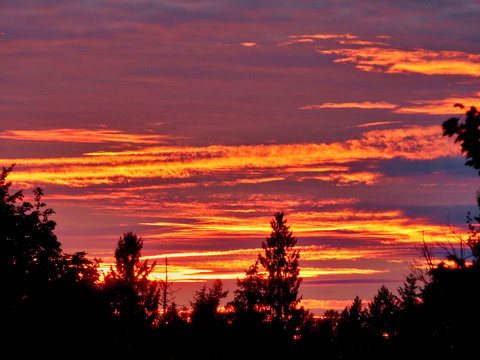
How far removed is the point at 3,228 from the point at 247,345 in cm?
1713

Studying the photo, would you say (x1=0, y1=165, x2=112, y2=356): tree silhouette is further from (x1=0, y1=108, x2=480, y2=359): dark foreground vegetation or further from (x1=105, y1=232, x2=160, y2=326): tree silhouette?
(x1=105, y1=232, x2=160, y2=326): tree silhouette

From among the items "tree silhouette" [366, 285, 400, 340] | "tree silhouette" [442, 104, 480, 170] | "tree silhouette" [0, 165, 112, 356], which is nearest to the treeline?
"tree silhouette" [0, 165, 112, 356]

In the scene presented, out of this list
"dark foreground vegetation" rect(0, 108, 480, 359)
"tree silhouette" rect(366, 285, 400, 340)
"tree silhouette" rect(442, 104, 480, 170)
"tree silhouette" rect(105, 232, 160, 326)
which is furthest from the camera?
"tree silhouette" rect(366, 285, 400, 340)

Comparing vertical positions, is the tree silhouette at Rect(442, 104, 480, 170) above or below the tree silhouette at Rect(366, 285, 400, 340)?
below

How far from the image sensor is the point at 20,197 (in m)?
54.3

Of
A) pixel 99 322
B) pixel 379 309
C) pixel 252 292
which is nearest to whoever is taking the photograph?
pixel 99 322

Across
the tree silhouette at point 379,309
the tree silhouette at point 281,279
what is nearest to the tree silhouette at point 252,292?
the tree silhouette at point 281,279

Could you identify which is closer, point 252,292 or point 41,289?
point 41,289

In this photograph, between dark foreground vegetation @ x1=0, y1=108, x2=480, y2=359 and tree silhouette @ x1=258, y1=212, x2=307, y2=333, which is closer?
dark foreground vegetation @ x1=0, y1=108, x2=480, y2=359

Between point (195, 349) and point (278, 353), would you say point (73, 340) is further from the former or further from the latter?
point (278, 353)

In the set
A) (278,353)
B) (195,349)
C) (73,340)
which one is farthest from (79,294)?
(278,353)

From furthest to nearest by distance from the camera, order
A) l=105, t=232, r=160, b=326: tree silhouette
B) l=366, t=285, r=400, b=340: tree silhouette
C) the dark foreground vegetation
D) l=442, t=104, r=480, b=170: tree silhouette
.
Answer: l=366, t=285, r=400, b=340: tree silhouette
l=105, t=232, r=160, b=326: tree silhouette
the dark foreground vegetation
l=442, t=104, r=480, b=170: tree silhouette

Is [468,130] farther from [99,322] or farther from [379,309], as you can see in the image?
[379,309]

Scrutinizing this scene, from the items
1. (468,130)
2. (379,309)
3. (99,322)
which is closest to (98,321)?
(99,322)
